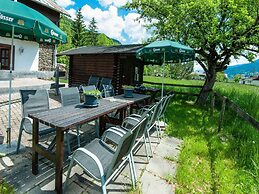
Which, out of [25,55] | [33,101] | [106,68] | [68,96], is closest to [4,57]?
[25,55]

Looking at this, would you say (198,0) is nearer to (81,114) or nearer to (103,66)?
(103,66)

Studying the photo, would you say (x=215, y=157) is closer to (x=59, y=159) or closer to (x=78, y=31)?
(x=59, y=159)

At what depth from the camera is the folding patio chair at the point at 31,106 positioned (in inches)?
134

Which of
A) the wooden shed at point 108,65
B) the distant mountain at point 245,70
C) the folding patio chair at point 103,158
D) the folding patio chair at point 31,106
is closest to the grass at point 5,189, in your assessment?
the folding patio chair at point 103,158

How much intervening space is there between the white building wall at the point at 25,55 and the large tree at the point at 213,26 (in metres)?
9.69

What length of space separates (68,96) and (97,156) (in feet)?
7.24

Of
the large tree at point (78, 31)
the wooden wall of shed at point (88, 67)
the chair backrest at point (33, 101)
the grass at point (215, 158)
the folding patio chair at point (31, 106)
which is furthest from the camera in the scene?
the large tree at point (78, 31)

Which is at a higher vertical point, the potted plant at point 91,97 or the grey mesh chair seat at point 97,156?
the potted plant at point 91,97

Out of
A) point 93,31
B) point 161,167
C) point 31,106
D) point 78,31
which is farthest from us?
point 93,31

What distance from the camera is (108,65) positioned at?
1080 cm

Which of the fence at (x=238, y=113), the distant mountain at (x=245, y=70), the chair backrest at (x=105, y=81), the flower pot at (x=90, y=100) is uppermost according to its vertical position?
the distant mountain at (x=245, y=70)

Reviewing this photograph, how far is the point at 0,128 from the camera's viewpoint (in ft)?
15.0

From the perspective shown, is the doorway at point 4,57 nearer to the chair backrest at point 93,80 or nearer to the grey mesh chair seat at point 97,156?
the chair backrest at point 93,80

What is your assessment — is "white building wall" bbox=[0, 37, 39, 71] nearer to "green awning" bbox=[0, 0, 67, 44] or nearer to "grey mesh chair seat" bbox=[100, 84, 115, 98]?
"grey mesh chair seat" bbox=[100, 84, 115, 98]
